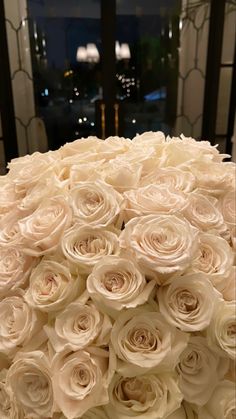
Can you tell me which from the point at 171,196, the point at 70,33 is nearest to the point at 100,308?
the point at 171,196

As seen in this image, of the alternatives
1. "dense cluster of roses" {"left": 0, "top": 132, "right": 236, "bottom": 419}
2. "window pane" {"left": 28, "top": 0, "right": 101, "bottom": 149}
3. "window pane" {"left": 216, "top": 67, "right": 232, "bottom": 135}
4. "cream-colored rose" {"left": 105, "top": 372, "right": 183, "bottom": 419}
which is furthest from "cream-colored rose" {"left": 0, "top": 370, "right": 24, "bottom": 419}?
"window pane" {"left": 216, "top": 67, "right": 232, "bottom": 135}

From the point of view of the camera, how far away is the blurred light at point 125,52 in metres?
2.88

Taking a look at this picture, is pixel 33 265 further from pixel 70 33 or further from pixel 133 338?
pixel 70 33

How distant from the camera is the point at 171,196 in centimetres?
46

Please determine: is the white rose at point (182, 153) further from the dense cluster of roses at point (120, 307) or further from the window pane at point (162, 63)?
the window pane at point (162, 63)

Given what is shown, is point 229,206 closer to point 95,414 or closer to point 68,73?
point 95,414

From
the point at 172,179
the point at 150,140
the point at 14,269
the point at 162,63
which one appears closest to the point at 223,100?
the point at 162,63

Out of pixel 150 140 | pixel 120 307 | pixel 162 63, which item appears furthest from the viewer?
pixel 162 63

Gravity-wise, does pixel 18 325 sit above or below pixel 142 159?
below

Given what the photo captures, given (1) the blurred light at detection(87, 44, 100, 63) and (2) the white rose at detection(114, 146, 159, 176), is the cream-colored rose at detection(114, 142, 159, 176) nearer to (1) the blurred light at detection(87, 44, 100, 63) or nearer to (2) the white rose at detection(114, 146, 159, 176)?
(2) the white rose at detection(114, 146, 159, 176)

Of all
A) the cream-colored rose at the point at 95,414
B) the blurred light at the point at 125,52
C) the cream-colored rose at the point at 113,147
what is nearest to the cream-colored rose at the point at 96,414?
the cream-colored rose at the point at 95,414

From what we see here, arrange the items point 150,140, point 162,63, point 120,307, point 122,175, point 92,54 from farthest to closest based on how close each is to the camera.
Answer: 1. point 162,63
2. point 92,54
3. point 150,140
4. point 122,175
5. point 120,307

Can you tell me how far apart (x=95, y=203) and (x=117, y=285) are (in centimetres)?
10

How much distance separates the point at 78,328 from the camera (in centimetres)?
41
